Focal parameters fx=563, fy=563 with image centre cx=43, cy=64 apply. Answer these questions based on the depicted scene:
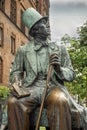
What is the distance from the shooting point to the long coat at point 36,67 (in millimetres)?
6434

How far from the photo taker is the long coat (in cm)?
643

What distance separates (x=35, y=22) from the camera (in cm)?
666

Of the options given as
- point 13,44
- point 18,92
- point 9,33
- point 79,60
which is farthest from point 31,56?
point 13,44

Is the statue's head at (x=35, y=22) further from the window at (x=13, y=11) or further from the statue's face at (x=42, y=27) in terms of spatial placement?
the window at (x=13, y=11)

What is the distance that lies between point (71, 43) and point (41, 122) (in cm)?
2852

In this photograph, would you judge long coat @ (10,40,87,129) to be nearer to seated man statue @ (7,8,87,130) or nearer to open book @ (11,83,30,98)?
seated man statue @ (7,8,87,130)

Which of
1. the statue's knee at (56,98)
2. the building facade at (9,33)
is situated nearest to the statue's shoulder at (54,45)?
the statue's knee at (56,98)

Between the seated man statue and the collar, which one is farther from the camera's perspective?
the collar

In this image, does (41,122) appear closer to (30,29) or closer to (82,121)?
(82,121)

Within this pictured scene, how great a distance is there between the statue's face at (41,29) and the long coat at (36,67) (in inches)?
5.4

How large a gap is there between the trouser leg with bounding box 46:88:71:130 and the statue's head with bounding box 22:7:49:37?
0.95 metres

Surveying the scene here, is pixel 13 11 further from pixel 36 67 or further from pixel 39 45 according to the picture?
pixel 36 67

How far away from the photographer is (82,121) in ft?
21.1

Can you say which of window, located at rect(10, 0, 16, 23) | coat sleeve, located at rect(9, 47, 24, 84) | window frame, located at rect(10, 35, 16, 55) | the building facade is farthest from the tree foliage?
coat sleeve, located at rect(9, 47, 24, 84)
